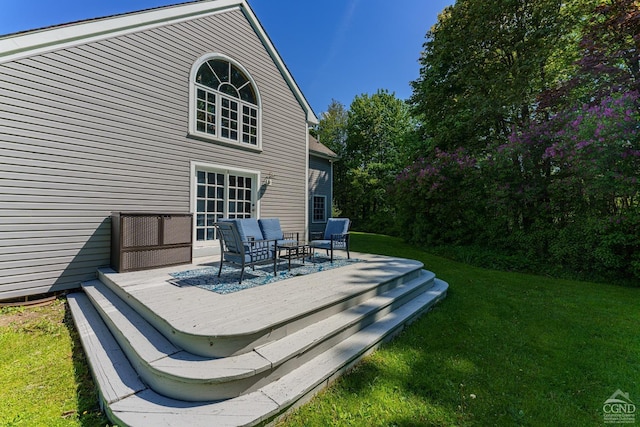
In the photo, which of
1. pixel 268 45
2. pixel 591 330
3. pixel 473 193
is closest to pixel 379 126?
pixel 473 193

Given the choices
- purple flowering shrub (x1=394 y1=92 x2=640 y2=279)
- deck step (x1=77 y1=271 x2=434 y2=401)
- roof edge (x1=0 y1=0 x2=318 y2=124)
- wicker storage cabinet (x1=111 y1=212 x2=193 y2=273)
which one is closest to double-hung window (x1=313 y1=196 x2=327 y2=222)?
purple flowering shrub (x1=394 y1=92 x2=640 y2=279)

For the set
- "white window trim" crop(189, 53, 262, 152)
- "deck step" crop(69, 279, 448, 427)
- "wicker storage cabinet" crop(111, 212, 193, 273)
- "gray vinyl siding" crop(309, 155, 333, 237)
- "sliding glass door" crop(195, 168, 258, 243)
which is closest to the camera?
"deck step" crop(69, 279, 448, 427)

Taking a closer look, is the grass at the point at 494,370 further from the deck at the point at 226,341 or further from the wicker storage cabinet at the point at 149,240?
the wicker storage cabinet at the point at 149,240

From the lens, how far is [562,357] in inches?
113

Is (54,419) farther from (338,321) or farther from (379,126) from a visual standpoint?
(379,126)

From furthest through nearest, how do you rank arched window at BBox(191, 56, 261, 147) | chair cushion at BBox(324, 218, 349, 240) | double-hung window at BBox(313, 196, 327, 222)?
double-hung window at BBox(313, 196, 327, 222) → arched window at BBox(191, 56, 261, 147) → chair cushion at BBox(324, 218, 349, 240)

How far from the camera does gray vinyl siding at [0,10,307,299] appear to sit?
13.4 feet

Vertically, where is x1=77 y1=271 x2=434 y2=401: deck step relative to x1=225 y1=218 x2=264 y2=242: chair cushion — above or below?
below

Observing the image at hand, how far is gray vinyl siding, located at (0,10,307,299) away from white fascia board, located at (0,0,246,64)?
11 cm

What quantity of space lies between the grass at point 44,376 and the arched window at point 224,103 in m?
4.55

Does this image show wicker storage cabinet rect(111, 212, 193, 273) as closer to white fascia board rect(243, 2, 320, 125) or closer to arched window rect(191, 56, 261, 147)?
arched window rect(191, 56, 261, 147)

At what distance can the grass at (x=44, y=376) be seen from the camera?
1.97m

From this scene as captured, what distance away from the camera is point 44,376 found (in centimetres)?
246

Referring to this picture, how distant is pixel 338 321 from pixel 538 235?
7795 mm
